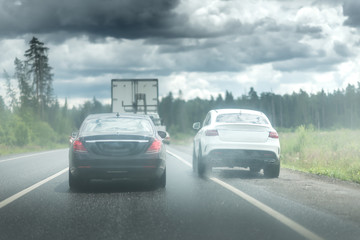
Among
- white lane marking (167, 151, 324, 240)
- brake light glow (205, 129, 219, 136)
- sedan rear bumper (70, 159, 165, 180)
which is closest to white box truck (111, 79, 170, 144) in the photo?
brake light glow (205, 129, 219, 136)

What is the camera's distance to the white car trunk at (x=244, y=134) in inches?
472

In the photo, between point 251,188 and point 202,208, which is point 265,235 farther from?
point 251,188

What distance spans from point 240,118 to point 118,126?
12.7 ft

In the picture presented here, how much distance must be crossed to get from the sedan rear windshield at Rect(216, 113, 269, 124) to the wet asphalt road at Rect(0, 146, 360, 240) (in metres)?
2.02

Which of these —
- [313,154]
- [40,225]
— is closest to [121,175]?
[40,225]

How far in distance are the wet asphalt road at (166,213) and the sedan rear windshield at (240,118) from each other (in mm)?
2016

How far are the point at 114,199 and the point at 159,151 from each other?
56.2 inches

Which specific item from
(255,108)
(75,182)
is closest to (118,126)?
(75,182)

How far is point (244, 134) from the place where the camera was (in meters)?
12.0

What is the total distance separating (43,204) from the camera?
812 centimetres

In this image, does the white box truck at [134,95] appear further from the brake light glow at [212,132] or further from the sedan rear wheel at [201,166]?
the brake light glow at [212,132]

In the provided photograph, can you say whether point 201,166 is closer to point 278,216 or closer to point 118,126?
point 118,126

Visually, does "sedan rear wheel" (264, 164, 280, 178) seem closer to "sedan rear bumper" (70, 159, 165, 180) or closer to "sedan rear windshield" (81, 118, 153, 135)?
"sedan rear windshield" (81, 118, 153, 135)

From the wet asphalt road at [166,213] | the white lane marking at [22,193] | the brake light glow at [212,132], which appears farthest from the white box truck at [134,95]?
the wet asphalt road at [166,213]
